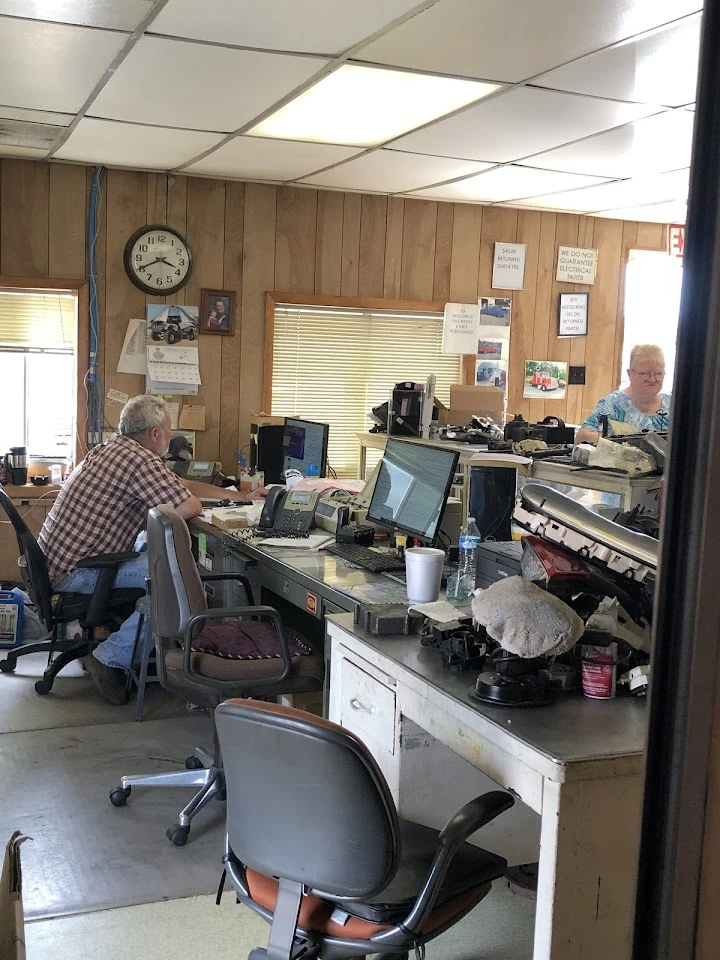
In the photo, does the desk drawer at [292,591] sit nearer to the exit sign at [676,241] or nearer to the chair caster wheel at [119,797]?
the chair caster wheel at [119,797]

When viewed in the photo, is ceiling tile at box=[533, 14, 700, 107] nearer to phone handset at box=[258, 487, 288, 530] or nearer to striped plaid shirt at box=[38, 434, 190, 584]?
phone handset at box=[258, 487, 288, 530]

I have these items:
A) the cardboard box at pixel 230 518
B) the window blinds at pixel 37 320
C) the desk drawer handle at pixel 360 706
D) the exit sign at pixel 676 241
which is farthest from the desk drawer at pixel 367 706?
the exit sign at pixel 676 241

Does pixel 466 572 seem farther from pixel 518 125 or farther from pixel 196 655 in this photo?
pixel 518 125

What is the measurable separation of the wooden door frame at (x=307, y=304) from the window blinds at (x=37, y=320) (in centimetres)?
117

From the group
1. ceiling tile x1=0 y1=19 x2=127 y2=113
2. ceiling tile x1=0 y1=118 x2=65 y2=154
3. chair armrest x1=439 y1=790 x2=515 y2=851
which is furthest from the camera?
ceiling tile x1=0 y1=118 x2=65 y2=154

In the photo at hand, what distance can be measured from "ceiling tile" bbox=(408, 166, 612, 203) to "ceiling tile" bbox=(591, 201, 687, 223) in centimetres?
85

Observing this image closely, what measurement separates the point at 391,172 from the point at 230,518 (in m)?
2.44

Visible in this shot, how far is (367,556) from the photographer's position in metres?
3.43

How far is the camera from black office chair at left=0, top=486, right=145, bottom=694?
414 cm

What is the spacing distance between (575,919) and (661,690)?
80 cm

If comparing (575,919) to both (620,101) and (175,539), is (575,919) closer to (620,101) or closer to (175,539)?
(175,539)

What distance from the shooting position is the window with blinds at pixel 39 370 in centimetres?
579

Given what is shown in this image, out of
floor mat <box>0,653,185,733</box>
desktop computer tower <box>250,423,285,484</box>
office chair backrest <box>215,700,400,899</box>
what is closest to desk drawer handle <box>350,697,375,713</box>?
office chair backrest <box>215,700,400,899</box>

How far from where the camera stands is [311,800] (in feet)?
5.41
